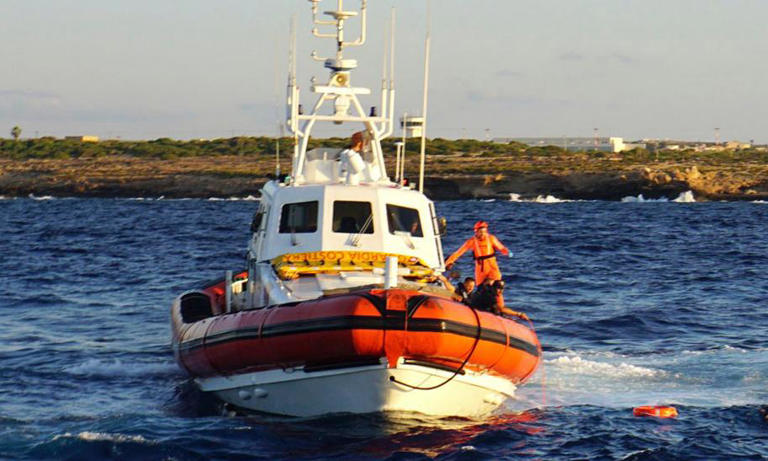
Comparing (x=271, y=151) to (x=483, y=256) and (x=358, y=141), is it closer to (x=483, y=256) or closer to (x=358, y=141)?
(x=358, y=141)

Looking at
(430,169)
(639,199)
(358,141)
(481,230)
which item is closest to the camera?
(481,230)

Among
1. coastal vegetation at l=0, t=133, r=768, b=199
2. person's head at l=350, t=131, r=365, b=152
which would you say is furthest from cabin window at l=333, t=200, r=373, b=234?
coastal vegetation at l=0, t=133, r=768, b=199

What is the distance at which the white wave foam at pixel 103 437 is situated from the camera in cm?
1236

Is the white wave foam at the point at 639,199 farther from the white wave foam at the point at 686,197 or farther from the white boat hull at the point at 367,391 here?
the white boat hull at the point at 367,391

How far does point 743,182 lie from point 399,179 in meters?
73.8

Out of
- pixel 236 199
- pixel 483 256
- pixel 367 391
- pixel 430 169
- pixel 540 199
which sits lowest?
pixel 236 199

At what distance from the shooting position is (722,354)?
59.3 feet

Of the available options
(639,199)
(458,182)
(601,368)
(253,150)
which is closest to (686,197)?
(639,199)

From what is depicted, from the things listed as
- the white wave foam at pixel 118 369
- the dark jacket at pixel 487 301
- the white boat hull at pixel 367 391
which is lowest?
the white wave foam at pixel 118 369

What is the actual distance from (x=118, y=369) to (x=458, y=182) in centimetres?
7198

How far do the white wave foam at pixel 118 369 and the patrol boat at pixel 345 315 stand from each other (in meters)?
0.80

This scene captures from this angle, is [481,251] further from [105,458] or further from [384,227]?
[105,458]

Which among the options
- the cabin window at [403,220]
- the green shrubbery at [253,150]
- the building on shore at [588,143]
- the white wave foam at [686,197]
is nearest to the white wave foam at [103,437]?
the cabin window at [403,220]

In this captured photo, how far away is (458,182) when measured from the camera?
8856cm
